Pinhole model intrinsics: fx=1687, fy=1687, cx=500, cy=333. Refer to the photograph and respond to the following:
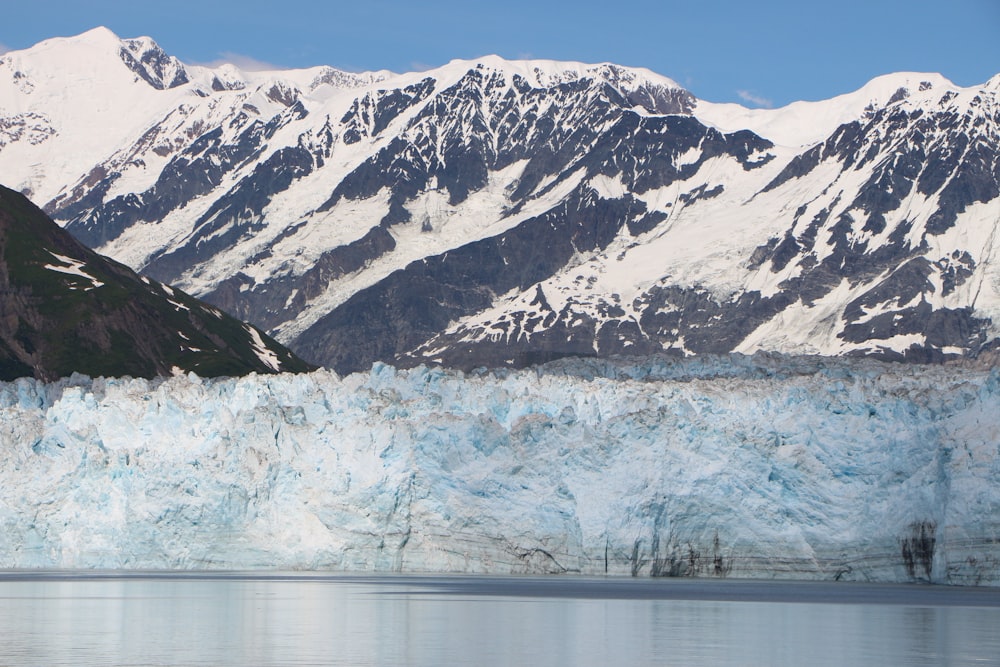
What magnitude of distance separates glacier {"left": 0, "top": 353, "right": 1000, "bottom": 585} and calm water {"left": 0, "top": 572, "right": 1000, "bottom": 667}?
5.63ft

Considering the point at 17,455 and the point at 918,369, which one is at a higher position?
the point at 918,369

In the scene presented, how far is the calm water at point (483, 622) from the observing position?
5578 cm

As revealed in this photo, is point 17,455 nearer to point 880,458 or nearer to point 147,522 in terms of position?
point 147,522

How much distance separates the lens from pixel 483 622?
68.5 m

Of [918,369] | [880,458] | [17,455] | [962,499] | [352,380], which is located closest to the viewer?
[962,499]

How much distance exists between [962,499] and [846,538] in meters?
7.01

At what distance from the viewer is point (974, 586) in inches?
3287

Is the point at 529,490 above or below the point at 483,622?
above

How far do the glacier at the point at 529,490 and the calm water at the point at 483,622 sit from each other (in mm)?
1715

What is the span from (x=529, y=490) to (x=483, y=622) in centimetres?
2248

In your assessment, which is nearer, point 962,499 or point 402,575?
point 962,499

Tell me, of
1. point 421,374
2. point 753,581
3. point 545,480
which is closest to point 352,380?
point 421,374

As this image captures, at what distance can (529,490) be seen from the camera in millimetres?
90625

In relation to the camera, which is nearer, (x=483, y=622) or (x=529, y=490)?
(x=483, y=622)
